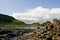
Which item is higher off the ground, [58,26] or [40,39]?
[58,26]

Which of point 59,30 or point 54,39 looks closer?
point 54,39

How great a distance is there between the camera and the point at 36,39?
67000 mm

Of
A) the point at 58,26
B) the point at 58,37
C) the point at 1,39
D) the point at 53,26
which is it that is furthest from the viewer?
the point at 1,39

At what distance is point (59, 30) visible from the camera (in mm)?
59031

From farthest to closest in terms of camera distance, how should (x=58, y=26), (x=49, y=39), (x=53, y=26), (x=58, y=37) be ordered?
Answer: 1. (x=53, y=26)
2. (x=58, y=26)
3. (x=49, y=39)
4. (x=58, y=37)

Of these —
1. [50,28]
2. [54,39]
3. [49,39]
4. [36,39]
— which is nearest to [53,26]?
[50,28]

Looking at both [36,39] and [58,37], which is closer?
[58,37]

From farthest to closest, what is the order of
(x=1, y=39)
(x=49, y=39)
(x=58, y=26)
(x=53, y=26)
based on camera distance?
(x=1, y=39) < (x=53, y=26) < (x=58, y=26) < (x=49, y=39)

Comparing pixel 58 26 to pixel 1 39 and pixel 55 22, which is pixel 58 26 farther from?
pixel 1 39

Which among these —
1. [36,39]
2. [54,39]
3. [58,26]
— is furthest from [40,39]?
[54,39]

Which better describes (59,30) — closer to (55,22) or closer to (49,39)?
(49,39)

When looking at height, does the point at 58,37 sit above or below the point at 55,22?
below

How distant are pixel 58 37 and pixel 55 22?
778 inches

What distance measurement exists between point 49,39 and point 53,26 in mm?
12425
